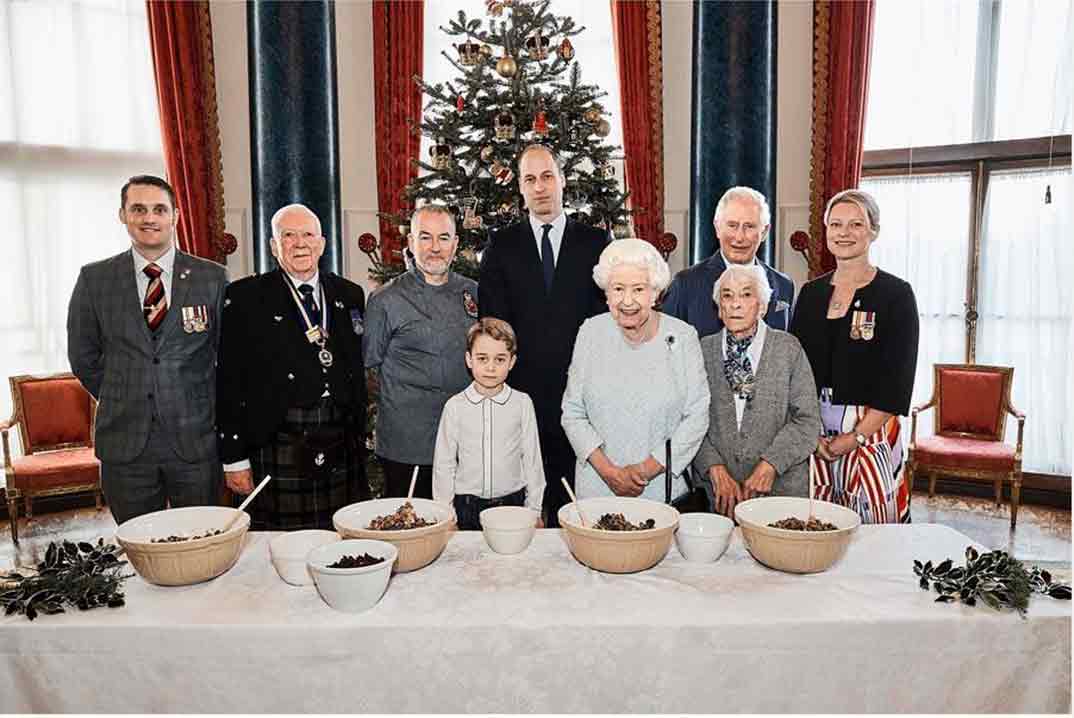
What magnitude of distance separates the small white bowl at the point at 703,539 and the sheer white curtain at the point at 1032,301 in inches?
186

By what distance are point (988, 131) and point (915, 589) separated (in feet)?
16.7

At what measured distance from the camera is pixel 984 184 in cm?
563

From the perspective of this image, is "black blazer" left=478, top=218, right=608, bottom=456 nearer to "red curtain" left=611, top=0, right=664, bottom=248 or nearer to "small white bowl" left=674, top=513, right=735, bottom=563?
"small white bowl" left=674, top=513, right=735, bottom=563

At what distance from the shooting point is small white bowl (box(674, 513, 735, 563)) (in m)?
1.84

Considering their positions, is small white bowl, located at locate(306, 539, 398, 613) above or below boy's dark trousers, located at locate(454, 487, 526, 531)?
above

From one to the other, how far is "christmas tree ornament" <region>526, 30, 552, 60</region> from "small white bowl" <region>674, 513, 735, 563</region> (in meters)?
3.29

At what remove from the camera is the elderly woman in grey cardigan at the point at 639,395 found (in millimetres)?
2328

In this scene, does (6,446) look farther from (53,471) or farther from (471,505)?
(471,505)

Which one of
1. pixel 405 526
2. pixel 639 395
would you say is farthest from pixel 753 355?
pixel 405 526

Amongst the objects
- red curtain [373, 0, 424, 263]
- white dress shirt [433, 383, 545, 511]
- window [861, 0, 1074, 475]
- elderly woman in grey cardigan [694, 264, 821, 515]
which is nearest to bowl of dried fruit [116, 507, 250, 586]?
white dress shirt [433, 383, 545, 511]

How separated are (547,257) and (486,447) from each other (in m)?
0.83

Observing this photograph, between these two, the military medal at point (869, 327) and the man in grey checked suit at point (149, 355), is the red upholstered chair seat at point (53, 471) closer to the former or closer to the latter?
the man in grey checked suit at point (149, 355)

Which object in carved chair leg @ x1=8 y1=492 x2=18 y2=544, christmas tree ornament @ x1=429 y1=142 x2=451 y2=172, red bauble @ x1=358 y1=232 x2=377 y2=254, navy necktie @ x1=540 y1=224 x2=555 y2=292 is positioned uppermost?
christmas tree ornament @ x1=429 y1=142 x2=451 y2=172

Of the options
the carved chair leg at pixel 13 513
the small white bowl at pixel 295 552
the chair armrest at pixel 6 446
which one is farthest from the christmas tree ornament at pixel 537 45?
the carved chair leg at pixel 13 513
